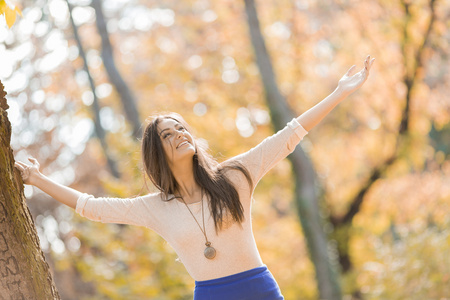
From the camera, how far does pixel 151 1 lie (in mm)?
13211

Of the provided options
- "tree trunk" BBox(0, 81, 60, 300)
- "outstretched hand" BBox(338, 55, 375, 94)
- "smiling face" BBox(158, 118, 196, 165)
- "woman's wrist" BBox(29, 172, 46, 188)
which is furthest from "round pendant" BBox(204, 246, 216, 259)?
"outstretched hand" BBox(338, 55, 375, 94)

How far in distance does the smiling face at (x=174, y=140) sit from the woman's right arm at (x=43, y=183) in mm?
490

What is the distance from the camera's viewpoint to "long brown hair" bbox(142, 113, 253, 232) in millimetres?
3014

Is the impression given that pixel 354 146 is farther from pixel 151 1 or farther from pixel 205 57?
pixel 151 1

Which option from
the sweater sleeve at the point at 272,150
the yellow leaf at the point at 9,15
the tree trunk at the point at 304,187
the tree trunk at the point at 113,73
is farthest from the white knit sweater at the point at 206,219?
the tree trunk at the point at 113,73

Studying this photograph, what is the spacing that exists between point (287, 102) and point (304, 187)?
2.79 metres

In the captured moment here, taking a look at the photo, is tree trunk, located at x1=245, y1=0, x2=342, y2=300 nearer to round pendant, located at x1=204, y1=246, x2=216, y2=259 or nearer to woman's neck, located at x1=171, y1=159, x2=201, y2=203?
woman's neck, located at x1=171, y1=159, x2=201, y2=203

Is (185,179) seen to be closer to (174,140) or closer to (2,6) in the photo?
(174,140)

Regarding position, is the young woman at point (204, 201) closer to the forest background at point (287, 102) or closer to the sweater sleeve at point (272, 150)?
the sweater sleeve at point (272, 150)

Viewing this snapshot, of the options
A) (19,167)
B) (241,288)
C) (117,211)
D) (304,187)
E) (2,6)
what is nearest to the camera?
(2,6)

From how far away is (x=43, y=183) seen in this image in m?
3.10

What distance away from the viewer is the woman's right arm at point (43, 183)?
3059mm

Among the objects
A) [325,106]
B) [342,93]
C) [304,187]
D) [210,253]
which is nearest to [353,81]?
[342,93]

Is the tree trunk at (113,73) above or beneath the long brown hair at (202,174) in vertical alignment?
above
